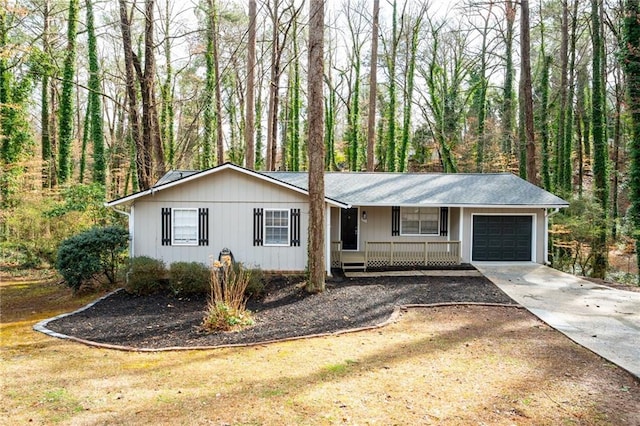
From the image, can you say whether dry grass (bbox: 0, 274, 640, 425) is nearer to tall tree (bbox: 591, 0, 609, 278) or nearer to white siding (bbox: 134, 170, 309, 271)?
white siding (bbox: 134, 170, 309, 271)

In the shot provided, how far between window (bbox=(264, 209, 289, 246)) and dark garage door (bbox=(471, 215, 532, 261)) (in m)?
6.63

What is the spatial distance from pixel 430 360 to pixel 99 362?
15.9ft

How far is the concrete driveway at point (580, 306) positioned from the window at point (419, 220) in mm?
2088

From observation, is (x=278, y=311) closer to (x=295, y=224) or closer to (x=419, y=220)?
(x=295, y=224)

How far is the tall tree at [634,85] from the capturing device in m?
11.4

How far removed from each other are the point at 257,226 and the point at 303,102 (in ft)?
59.2

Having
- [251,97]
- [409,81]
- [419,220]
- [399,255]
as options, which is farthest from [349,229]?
[409,81]

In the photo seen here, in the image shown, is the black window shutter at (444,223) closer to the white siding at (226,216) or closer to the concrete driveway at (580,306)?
the concrete driveway at (580,306)

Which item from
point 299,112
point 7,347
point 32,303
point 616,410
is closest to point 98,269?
point 32,303

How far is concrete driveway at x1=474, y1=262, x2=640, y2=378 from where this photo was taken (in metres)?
6.27

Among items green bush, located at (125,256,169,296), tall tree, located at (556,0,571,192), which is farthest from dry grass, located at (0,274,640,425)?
tall tree, located at (556,0,571,192)

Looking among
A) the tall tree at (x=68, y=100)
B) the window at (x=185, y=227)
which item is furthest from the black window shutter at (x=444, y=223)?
the tall tree at (x=68, y=100)

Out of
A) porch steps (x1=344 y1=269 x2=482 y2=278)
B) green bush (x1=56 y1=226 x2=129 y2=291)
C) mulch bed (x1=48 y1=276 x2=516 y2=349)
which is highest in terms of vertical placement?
green bush (x1=56 y1=226 x2=129 y2=291)

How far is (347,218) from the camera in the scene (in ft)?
45.4
